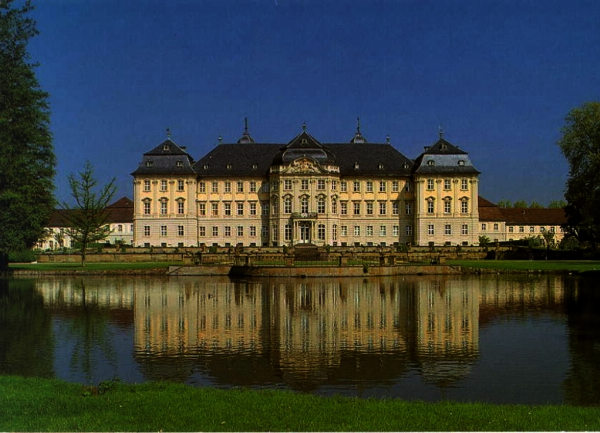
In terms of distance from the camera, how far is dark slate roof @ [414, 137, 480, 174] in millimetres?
80312

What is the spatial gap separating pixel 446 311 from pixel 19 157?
32759 millimetres

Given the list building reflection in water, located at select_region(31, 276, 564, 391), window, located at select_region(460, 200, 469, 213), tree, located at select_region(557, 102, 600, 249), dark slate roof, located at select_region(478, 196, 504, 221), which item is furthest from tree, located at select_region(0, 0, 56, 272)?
dark slate roof, located at select_region(478, 196, 504, 221)

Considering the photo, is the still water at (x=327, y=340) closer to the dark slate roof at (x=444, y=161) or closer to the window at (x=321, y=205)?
the window at (x=321, y=205)

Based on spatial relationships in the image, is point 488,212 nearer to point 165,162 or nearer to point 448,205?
point 448,205

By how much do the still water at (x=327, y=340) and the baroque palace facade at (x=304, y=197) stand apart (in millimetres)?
41837

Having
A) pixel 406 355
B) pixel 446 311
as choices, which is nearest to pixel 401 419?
pixel 406 355

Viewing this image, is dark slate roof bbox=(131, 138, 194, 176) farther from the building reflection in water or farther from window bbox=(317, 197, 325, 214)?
the building reflection in water

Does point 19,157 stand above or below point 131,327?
above

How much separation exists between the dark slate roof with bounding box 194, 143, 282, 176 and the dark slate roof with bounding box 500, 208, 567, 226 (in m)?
42.2

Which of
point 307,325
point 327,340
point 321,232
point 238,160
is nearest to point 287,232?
point 321,232

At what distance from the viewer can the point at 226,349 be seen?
18.9 metres

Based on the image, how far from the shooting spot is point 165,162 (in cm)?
8131

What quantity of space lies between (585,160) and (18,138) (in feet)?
147

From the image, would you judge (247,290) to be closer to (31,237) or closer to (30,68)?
(31,237)
